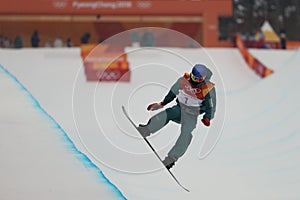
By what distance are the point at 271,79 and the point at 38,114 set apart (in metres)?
2.92

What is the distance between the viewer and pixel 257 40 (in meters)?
12.2

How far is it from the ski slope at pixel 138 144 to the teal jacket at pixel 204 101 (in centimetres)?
7

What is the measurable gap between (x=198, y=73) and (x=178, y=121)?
0.31 metres

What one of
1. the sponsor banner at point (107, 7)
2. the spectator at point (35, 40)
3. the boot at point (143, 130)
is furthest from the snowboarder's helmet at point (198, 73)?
the spectator at point (35, 40)

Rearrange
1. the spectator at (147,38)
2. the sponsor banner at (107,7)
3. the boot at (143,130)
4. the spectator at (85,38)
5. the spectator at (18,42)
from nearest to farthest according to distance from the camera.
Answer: the boot at (143,130) → the spectator at (147,38) → the sponsor banner at (107,7) → the spectator at (18,42) → the spectator at (85,38)

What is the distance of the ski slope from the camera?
2.78m

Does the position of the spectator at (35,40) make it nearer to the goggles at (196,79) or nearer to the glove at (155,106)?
the glove at (155,106)

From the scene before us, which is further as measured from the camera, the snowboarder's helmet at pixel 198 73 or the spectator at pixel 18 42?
the spectator at pixel 18 42

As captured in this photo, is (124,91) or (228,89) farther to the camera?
(228,89)

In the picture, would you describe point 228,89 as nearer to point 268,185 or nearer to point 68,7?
point 268,185

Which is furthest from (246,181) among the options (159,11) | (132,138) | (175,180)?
(159,11)

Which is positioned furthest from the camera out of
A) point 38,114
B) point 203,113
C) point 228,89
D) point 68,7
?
point 68,7

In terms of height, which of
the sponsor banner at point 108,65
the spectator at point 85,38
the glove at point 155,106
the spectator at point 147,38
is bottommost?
the spectator at point 85,38

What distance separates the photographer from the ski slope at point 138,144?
2.78m
